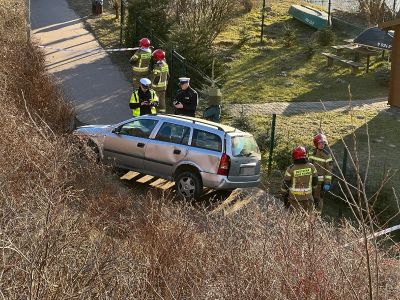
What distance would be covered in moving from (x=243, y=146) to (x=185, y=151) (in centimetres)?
98

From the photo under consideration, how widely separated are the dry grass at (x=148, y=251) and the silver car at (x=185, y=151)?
1997mm

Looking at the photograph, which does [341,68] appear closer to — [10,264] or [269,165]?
[269,165]

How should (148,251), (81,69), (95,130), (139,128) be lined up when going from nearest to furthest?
(148,251) → (139,128) → (95,130) → (81,69)

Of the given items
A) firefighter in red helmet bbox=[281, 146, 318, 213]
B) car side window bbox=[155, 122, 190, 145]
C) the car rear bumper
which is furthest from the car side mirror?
firefighter in red helmet bbox=[281, 146, 318, 213]

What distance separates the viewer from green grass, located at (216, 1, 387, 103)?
21.1m

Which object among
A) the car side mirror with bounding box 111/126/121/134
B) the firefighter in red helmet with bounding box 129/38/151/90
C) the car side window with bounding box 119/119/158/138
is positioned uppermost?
the firefighter in red helmet with bounding box 129/38/151/90

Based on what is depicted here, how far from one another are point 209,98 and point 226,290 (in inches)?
348

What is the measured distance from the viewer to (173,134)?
42.0 ft

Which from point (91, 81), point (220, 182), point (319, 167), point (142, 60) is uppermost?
point (142, 60)

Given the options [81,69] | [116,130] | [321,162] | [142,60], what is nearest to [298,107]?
[142,60]

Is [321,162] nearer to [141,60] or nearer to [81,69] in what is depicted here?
[141,60]

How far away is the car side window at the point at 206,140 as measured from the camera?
12344 mm

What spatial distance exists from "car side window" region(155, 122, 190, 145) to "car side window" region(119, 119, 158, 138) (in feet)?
0.70

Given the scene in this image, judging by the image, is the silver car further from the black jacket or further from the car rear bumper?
the black jacket
